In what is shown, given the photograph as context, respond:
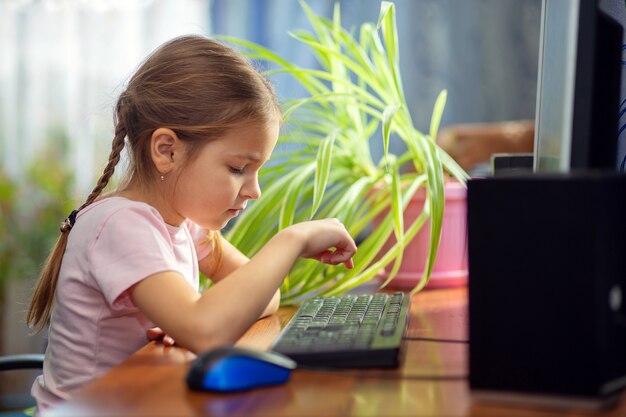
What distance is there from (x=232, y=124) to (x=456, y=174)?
41cm

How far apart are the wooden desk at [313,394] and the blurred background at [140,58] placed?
95.5 inches

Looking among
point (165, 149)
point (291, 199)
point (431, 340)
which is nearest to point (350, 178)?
point (291, 199)

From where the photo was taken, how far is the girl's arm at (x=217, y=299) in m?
0.82

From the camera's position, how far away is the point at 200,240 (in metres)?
1.24

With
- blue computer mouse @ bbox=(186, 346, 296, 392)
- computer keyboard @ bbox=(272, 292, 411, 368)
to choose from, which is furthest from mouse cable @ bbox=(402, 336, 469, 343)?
blue computer mouse @ bbox=(186, 346, 296, 392)

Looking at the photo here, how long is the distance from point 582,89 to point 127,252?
54 cm

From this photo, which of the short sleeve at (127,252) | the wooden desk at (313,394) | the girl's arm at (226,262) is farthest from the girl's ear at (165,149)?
the wooden desk at (313,394)

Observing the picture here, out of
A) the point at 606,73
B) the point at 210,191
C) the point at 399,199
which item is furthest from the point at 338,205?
the point at 606,73

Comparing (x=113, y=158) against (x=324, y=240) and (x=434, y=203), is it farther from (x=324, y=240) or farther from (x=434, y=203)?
(x=434, y=203)

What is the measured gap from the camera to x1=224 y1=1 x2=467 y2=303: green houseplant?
1167mm

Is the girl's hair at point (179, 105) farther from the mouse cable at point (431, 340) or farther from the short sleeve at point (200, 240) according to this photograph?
the mouse cable at point (431, 340)

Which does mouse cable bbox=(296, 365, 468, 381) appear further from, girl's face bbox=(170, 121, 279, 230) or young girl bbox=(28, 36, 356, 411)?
girl's face bbox=(170, 121, 279, 230)

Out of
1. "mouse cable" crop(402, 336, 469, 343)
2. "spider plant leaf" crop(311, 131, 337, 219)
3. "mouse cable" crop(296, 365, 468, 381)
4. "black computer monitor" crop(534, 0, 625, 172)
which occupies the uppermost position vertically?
"black computer monitor" crop(534, 0, 625, 172)

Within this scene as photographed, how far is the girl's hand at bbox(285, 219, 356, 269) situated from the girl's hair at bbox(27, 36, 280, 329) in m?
0.20
